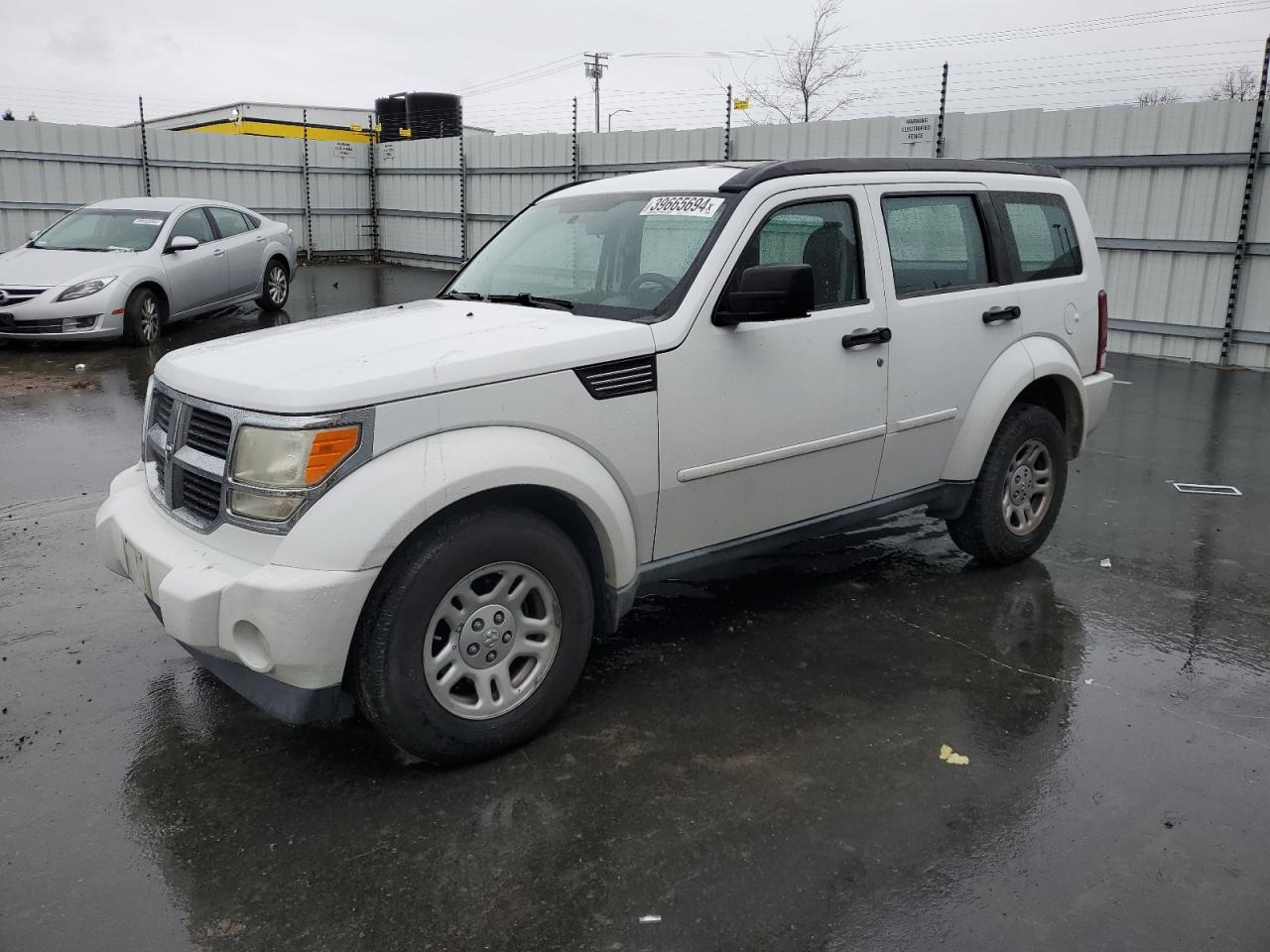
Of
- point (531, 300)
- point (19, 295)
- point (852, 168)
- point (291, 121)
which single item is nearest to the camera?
point (531, 300)

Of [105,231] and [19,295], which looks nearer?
[19,295]

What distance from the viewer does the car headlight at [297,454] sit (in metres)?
3.16

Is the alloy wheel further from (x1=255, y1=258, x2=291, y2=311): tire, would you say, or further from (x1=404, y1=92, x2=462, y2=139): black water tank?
(x1=404, y1=92, x2=462, y2=139): black water tank

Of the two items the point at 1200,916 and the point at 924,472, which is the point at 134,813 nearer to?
the point at 1200,916

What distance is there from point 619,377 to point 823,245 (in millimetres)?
1290

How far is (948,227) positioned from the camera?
5.03 metres

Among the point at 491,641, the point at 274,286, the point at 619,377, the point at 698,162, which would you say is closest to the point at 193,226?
the point at 274,286

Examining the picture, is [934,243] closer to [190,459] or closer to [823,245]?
[823,245]

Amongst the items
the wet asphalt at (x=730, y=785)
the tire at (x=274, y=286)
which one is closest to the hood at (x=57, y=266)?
the tire at (x=274, y=286)

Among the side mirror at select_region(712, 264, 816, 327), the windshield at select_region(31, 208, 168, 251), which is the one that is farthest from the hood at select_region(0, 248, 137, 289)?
the side mirror at select_region(712, 264, 816, 327)

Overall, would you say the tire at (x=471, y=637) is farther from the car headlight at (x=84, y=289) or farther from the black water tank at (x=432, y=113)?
the black water tank at (x=432, y=113)

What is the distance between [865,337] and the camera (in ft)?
14.8

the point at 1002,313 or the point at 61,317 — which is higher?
the point at 1002,313

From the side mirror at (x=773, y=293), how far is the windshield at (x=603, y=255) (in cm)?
25
